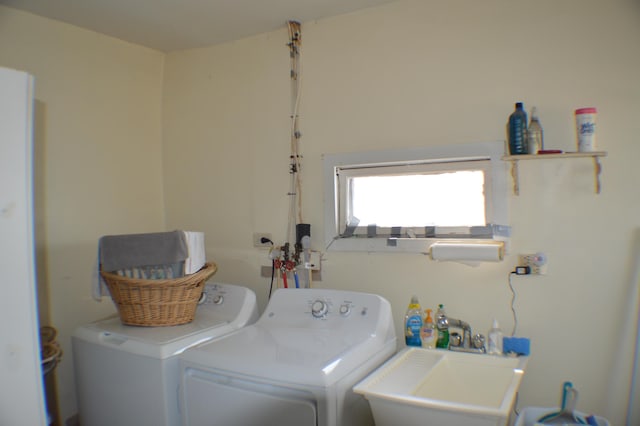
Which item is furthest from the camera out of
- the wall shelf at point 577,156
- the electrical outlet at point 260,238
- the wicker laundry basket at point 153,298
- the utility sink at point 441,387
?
the electrical outlet at point 260,238

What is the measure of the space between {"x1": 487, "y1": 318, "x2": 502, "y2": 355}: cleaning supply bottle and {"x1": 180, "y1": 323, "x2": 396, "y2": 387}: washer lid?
0.41m

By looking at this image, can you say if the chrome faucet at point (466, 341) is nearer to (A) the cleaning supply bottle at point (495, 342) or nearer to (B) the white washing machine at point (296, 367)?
(A) the cleaning supply bottle at point (495, 342)

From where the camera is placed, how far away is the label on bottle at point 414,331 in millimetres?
2020

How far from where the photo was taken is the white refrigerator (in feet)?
4.58

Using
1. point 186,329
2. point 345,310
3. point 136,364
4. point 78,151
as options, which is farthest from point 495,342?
point 78,151

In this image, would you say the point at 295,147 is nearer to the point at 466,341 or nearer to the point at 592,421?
the point at 466,341

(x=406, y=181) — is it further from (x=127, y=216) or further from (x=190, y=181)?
(x=127, y=216)

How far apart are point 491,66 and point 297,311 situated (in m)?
1.44

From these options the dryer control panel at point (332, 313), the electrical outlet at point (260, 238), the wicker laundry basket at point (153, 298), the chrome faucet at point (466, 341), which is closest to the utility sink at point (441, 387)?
the chrome faucet at point (466, 341)

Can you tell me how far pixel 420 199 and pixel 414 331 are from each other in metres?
0.68

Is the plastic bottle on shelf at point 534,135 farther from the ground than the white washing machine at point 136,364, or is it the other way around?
the plastic bottle on shelf at point 534,135

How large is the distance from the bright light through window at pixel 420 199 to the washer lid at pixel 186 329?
2.57 ft

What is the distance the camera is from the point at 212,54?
110 inches

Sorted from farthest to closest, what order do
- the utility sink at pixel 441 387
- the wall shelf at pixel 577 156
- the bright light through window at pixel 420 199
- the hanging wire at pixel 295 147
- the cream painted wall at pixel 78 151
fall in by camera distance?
the hanging wire at pixel 295 147 → the cream painted wall at pixel 78 151 → the bright light through window at pixel 420 199 → the wall shelf at pixel 577 156 → the utility sink at pixel 441 387
